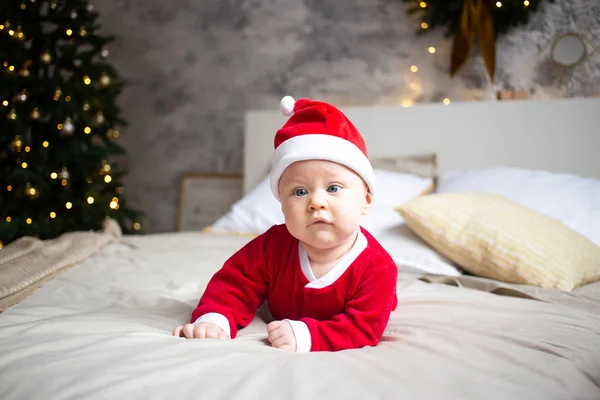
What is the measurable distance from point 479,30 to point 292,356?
2.22 metres

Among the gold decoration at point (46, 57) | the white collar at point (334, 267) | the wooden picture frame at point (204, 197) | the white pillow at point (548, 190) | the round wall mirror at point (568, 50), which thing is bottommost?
the wooden picture frame at point (204, 197)

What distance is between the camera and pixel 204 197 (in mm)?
3309

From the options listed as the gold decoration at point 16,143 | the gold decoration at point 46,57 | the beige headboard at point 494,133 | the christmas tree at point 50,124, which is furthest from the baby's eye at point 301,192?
the gold decoration at point 46,57

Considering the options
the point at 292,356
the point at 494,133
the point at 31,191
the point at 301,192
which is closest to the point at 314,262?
the point at 301,192

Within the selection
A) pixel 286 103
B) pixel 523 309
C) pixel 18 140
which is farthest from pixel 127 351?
pixel 18 140

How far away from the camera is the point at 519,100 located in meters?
2.40

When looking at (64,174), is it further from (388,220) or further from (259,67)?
(388,220)

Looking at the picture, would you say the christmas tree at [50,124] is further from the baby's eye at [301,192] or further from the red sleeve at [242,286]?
the baby's eye at [301,192]

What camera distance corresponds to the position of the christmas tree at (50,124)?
2.45 m

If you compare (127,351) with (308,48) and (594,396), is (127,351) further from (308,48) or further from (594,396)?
(308,48)

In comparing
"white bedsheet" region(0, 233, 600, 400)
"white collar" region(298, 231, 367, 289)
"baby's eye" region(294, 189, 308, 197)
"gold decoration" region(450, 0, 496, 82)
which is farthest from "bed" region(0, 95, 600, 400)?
"gold decoration" region(450, 0, 496, 82)

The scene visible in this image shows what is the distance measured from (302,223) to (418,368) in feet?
1.00

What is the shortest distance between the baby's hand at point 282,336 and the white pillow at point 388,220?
76cm

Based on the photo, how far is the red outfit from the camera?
88 centimetres
